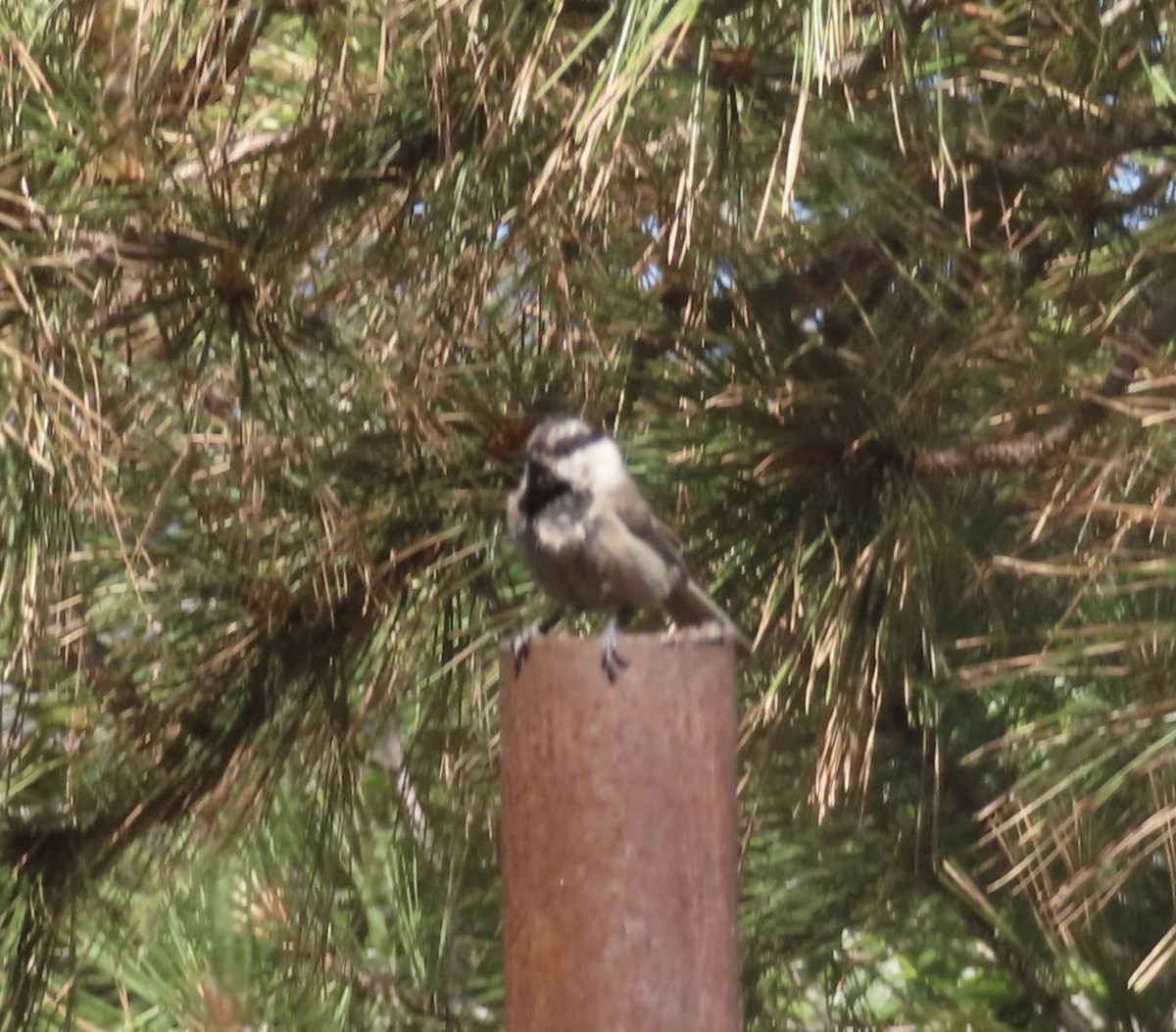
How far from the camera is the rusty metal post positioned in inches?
24.4

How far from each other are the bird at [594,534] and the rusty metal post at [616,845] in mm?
250

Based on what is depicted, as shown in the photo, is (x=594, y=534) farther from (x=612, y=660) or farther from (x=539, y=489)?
(x=612, y=660)

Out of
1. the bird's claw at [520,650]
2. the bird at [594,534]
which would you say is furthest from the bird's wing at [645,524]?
the bird's claw at [520,650]

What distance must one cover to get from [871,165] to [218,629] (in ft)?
1.84

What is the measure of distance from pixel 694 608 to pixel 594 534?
9 cm

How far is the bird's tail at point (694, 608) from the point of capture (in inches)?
36.5

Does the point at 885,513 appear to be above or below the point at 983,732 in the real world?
above

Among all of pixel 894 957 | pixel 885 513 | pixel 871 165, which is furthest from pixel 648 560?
pixel 894 957

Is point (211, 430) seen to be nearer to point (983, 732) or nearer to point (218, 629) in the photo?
point (218, 629)

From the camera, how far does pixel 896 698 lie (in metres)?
1.04

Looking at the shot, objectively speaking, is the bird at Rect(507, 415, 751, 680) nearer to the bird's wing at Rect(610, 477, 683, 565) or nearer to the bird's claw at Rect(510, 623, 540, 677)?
the bird's wing at Rect(610, 477, 683, 565)

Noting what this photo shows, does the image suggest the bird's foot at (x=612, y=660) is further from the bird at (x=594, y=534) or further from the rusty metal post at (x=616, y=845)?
the bird at (x=594, y=534)

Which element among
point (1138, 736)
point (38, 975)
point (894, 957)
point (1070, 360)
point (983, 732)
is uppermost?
point (1070, 360)

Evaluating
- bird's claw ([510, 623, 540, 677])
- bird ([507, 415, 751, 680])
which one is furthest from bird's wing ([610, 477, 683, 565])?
bird's claw ([510, 623, 540, 677])
